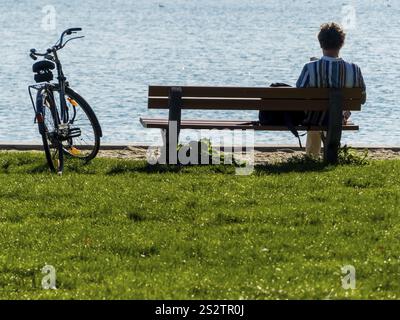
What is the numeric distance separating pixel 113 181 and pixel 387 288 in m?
3.74

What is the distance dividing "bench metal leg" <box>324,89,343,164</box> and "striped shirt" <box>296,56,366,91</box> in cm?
25

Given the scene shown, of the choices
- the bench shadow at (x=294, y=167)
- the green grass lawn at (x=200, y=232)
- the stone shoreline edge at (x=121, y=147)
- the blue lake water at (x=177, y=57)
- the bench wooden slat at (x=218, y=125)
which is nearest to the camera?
the green grass lawn at (x=200, y=232)

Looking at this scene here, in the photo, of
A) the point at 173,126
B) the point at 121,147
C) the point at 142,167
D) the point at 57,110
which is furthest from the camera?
the point at 121,147

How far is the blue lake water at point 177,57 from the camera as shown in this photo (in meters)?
21.2

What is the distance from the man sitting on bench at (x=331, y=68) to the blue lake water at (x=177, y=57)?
19.5 feet

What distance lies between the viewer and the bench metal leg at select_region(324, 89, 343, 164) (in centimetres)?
1095

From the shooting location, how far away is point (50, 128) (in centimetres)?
1109

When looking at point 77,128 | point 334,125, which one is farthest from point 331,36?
point 77,128

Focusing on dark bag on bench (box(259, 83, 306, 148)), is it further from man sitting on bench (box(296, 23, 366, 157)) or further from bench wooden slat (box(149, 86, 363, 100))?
man sitting on bench (box(296, 23, 366, 157))

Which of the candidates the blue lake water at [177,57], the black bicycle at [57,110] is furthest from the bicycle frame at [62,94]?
the blue lake water at [177,57]

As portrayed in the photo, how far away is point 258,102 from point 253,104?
0.19 ft

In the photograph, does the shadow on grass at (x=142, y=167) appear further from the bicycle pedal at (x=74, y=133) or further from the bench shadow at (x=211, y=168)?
the bicycle pedal at (x=74, y=133)

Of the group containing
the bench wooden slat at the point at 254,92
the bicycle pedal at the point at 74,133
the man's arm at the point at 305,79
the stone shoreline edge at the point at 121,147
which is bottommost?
the stone shoreline edge at the point at 121,147

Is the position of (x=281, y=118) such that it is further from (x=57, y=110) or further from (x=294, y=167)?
(x=57, y=110)
